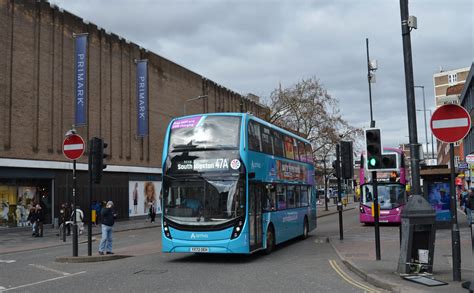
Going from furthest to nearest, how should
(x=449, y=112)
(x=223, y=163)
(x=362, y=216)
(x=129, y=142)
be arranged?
1. (x=129, y=142)
2. (x=362, y=216)
3. (x=223, y=163)
4. (x=449, y=112)

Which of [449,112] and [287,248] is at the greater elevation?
[449,112]

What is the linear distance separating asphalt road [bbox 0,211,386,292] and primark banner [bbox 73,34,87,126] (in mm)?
15811

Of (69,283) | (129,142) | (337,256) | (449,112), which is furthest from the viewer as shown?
(129,142)

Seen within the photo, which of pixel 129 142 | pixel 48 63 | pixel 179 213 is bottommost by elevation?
pixel 179 213

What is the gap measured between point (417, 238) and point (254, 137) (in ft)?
18.0

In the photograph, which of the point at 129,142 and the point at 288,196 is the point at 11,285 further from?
the point at 129,142

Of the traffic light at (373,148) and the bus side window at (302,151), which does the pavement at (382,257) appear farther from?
the bus side window at (302,151)

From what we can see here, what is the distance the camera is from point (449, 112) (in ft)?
29.6

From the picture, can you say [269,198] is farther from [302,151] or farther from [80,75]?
[80,75]

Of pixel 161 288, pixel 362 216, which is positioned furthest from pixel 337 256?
pixel 362 216

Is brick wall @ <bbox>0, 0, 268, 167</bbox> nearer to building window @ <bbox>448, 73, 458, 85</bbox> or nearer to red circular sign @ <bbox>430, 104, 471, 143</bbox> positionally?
red circular sign @ <bbox>430, 104, 471, 143</bbox>

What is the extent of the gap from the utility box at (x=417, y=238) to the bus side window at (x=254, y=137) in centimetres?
491

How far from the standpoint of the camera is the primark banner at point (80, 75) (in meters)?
30.2

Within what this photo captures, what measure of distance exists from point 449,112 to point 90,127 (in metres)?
27.3
